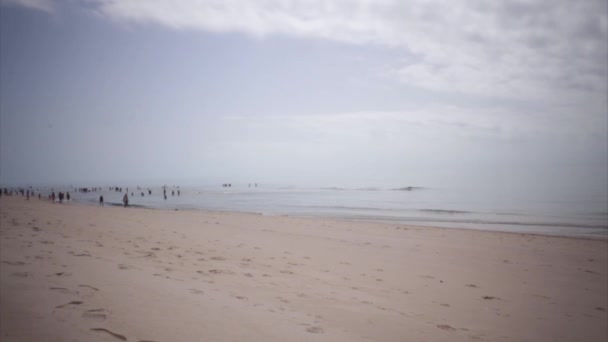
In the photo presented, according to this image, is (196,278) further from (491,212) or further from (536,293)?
(491,212)

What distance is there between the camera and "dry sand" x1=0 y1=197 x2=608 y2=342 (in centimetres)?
370

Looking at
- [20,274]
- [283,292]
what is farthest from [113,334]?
[283,292]

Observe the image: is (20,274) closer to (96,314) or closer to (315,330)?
(96,314)

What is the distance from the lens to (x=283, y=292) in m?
5.96

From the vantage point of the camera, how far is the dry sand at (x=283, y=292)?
3703 millimetres

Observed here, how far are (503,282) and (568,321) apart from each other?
2.26 metres

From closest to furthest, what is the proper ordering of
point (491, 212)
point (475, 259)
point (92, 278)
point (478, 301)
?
point (92, 278), point (478, 301), point (475, 259), point (491, 212)

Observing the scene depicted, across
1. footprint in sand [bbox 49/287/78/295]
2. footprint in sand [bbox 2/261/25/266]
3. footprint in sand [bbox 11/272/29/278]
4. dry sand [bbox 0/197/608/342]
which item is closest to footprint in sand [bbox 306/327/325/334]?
dry sand [bbox 0/197/608/342]

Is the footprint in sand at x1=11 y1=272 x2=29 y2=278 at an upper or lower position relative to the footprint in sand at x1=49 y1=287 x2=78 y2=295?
upper

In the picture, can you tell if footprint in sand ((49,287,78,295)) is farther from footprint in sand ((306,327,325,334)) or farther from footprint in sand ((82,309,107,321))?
footprint in sand ((306,327,325,334))

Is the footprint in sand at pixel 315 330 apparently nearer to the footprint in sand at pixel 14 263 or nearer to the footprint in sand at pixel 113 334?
the footprint in sand at pixel 113 334

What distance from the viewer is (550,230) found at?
64.9 ft

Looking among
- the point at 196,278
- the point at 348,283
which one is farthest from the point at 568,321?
the point at 196,278

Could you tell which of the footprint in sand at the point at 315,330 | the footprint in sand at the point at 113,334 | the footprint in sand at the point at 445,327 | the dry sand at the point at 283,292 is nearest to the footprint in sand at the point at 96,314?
the dry sand at the point at 283,292
